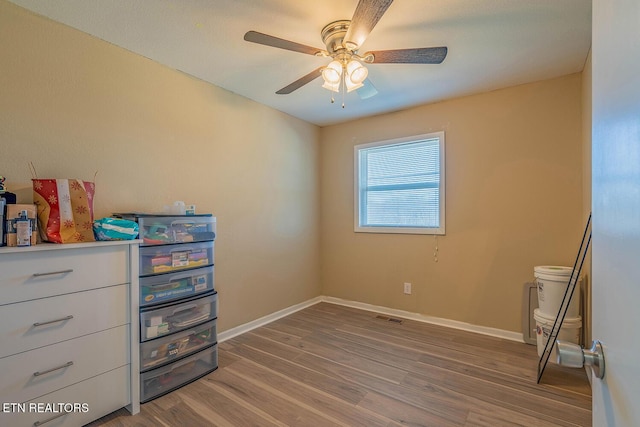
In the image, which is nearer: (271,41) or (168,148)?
(271,41)

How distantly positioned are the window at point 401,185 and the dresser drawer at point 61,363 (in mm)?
2650

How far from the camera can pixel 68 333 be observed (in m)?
1.51

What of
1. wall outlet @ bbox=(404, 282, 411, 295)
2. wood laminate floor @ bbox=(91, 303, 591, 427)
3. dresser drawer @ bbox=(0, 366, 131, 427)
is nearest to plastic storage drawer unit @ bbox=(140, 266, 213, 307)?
dresser drawer @ bbox=(0, 366, 131, 427)

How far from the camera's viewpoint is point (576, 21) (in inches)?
69.7

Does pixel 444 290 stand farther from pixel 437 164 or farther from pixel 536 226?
pixel 437 164

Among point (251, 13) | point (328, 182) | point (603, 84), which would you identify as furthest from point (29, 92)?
point (328, 182)

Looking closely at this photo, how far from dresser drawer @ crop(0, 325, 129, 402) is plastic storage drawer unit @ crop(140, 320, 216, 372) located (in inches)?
4.9

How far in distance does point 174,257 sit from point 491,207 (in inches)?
111

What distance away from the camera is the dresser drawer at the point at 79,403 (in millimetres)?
1372

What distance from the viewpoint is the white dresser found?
135 centimetres

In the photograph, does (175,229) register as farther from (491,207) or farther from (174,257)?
(491,207)

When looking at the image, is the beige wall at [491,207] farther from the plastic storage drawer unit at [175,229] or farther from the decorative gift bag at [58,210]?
the decorative gift bag at [58,210]

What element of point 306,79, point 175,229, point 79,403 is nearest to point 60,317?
point 79,403

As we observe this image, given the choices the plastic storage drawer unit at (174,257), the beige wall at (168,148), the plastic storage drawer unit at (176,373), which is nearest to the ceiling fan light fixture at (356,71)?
the beige wall at (168,148)
